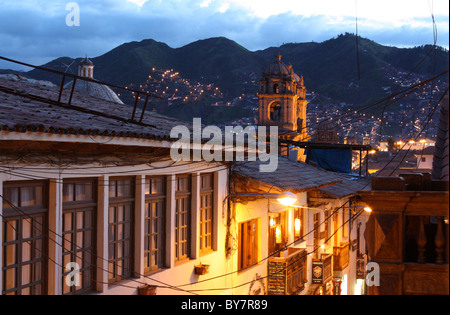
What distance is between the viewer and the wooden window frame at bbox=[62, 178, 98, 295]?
10.4 meters

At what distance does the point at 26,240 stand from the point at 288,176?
11118mm

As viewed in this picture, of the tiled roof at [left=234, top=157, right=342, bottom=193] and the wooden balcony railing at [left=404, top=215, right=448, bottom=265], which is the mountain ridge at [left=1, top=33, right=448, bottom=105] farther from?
the wooden balcony railing at [left=404, top=215, right=448, bottom=265]

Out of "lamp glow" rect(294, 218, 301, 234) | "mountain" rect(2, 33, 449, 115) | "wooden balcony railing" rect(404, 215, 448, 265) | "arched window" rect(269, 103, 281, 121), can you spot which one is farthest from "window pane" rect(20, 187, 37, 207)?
"mountain" rect(2, 33, 449, 115)

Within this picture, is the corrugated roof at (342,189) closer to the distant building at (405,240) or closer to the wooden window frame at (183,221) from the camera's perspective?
the wooden window frame at (183,221)

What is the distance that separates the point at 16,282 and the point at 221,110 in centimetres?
11785

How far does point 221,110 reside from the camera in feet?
416

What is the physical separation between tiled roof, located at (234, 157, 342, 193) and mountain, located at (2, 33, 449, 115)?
100153 mm

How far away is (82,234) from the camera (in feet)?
35.7

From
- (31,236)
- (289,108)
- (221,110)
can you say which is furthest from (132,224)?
(221,110)

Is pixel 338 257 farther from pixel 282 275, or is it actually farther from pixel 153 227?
pixel 153 227

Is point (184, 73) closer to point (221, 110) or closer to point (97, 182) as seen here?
point (221, 110)

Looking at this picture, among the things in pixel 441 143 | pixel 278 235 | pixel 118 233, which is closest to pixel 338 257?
pixel 278 235

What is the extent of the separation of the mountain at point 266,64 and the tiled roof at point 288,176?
329 ft

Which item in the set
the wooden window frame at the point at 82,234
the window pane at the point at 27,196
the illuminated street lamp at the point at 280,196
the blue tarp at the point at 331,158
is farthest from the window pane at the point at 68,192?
the blue tarp at the point at 331,158
